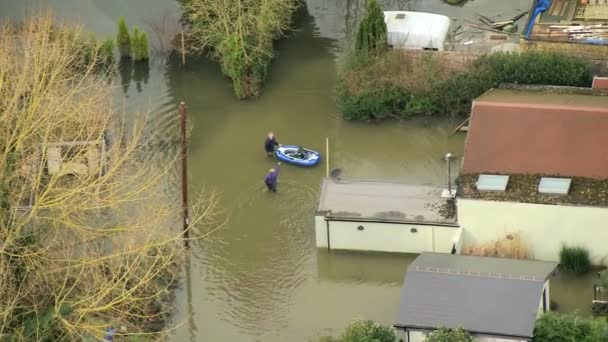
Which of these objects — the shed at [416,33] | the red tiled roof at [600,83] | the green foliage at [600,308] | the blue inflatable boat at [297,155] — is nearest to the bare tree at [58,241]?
the blue inflatable boat at [297,155]

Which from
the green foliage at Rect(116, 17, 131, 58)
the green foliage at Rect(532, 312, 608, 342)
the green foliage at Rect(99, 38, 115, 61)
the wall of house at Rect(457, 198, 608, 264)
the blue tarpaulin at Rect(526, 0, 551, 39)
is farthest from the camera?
the green foliage at Rect(116, 17, 131, 58)

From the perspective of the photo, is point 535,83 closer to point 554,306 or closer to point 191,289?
point 554,306

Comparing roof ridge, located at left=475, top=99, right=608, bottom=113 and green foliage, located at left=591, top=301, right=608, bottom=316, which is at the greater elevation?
roof ridge, located at left=475, top=99, right=608, bottom=113

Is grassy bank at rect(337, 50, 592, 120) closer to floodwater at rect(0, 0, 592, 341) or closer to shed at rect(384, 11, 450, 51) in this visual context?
floodwater at rect(0, 0, 592, 341)

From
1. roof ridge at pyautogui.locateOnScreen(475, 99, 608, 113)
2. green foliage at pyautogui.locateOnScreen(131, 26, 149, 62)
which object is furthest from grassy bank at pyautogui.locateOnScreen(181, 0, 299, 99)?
roof ridge at pyautogui.locateOnScreen(475, 99, 608, 113)

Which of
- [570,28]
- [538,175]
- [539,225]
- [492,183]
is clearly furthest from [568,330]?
[570,28]

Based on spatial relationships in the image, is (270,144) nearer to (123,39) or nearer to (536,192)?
(536,192)
